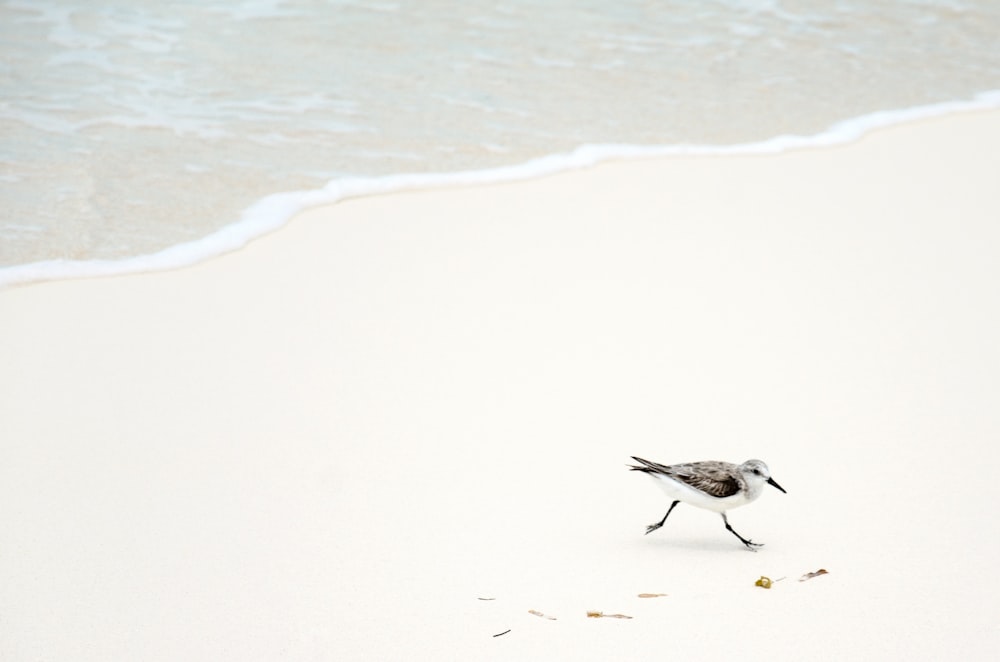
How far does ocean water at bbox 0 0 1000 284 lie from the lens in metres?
6.99

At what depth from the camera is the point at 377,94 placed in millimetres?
8930

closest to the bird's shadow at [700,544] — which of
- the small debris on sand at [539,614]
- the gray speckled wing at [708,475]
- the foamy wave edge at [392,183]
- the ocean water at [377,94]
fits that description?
the gray speckled wing at [708,475]

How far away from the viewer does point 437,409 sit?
4.81 metres

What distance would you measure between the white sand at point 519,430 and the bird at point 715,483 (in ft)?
0.63

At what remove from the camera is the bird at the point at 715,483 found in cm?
379

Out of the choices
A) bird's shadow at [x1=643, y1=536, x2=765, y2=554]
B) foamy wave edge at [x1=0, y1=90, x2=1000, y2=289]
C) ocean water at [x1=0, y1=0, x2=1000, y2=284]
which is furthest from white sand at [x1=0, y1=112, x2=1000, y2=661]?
ocean water at [x1=0, y1=0, x2=1000, y2=284]

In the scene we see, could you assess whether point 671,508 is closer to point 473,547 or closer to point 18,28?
point 473,547

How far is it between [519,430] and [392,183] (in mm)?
2929

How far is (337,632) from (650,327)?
2542 millimetres

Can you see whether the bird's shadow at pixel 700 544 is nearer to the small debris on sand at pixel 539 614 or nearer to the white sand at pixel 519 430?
the white sand at pixel 519 430

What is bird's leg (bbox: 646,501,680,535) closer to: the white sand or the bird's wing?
the white sand

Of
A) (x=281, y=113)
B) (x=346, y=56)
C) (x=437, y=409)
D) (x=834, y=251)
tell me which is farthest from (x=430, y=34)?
(x=437, y=409)

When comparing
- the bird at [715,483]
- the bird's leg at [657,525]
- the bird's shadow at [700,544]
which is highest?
the bird at [715,483]

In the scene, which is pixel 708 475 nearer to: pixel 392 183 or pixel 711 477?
pixel 711 477
